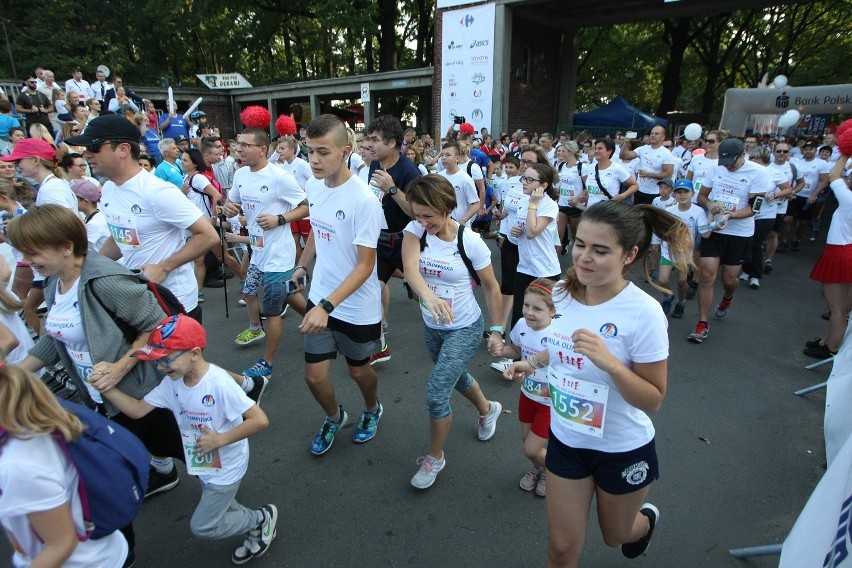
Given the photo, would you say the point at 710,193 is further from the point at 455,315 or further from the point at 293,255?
the point at 293,255

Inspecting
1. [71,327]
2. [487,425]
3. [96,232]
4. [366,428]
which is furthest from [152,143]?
[487,425]

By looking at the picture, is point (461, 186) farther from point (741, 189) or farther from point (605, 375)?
point (605, 375)

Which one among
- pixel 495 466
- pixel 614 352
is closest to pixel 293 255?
pixel 495 466

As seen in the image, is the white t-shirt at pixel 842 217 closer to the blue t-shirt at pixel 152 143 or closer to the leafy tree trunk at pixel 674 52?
the blue t-shirt at pixel 152 143

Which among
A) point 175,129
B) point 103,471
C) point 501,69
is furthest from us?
point 501,69

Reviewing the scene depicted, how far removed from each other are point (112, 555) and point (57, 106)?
15.1 meters

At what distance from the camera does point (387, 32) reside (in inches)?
1035

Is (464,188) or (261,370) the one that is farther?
(464,188)

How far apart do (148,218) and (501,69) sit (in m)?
15.8

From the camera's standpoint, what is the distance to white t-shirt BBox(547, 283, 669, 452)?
6.04ft

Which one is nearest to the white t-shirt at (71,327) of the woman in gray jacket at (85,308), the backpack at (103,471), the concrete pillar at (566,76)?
the woman in gray jacket at (85,308)

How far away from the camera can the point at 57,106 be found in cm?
1296

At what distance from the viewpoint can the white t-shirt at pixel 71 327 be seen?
7.68 ft

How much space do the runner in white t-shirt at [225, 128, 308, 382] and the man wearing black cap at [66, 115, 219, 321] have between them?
4.21 ft
